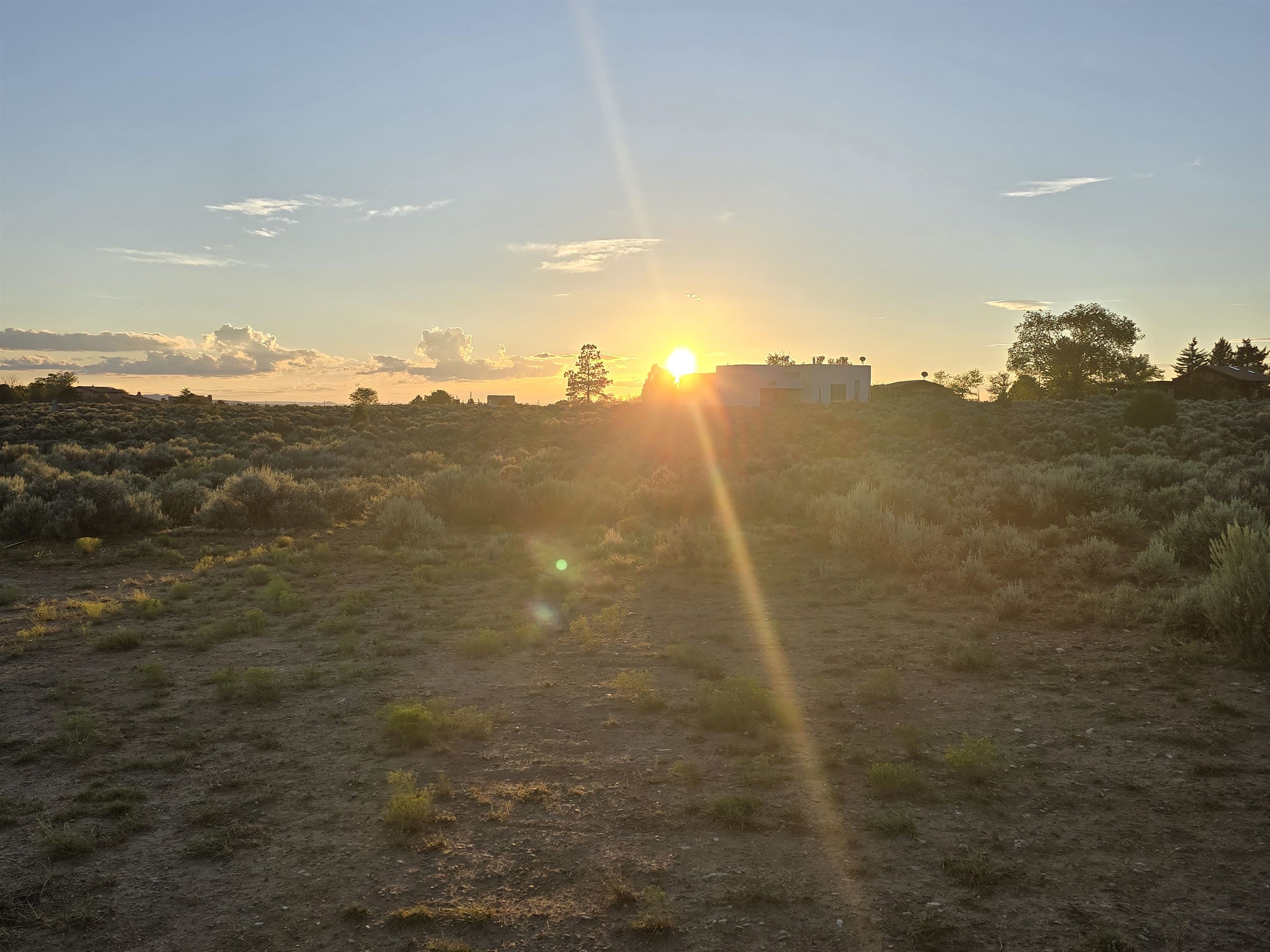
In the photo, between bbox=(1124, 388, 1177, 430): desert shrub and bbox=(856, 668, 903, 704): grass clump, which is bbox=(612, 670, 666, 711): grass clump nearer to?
bbox=(856, 668, 903, 704): grass clump

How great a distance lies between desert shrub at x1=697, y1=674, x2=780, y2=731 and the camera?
6.36 meters

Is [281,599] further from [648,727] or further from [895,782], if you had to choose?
[895,782]

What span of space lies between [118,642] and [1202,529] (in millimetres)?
14203

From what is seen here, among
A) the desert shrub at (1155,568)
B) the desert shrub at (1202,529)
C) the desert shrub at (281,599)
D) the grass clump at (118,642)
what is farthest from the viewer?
the desert shrub at (1202,529)

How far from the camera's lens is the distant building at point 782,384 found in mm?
63625

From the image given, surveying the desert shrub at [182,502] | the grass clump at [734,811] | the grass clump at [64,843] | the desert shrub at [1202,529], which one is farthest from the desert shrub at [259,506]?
the desert shrub at [1202,529]

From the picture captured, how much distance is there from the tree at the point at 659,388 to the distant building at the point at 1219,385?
1569 inches

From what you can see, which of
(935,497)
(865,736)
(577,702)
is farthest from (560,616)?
(935,497)

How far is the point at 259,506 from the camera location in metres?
16.7

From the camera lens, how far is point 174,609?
10.0 m

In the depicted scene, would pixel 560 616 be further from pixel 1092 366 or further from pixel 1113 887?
pixel 1092 366

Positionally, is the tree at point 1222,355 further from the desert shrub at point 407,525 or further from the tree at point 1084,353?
the desert shrub at point 407,525

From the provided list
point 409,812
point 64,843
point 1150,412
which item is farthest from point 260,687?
point 1150,412

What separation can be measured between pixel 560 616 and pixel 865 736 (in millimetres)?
4775
